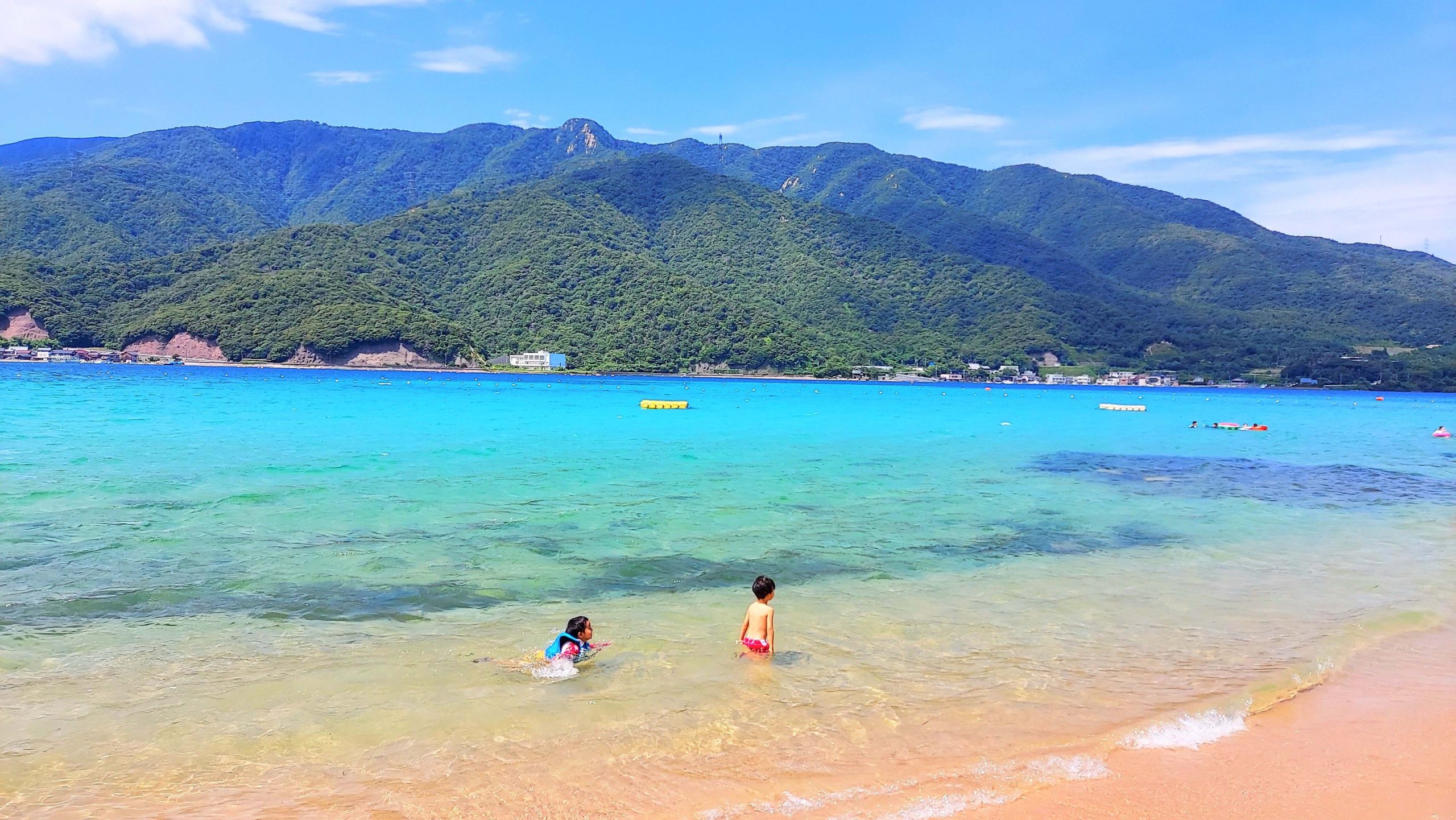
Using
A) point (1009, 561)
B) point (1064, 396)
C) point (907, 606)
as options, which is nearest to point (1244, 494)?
point (1009, 561)

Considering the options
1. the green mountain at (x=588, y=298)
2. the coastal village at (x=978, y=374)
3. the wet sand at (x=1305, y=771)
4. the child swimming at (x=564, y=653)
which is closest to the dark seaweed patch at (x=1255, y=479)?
the wet sand at (x=1305, y=771)

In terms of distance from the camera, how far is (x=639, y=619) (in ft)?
31.1

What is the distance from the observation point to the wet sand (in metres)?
5.20

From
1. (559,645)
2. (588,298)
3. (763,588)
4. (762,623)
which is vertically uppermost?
(588,298)

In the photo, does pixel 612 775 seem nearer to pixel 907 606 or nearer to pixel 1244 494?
pixel 907 606

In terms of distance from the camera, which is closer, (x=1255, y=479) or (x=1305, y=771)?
(x=1305, y=771)

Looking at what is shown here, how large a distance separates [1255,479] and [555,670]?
2417 cm

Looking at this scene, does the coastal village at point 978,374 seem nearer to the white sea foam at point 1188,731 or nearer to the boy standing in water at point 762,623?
the boy standing in water at point 762,623

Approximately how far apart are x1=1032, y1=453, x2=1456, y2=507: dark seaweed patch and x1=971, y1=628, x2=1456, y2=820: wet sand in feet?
48.5

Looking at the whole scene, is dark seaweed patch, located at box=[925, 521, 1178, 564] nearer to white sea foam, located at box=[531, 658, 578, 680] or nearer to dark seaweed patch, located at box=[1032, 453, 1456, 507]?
dark seaweed patch, located at box=[1032, 453, 1456, 507]

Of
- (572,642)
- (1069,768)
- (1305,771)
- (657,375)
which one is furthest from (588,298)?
(1305,771)

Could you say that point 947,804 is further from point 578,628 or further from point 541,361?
point 541,361

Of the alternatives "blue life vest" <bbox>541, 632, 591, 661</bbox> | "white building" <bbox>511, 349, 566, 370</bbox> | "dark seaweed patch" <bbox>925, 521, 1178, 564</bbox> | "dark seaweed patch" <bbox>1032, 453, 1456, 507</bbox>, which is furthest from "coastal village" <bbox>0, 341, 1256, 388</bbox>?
"blue life vest" <bbox>541, 632, 591, 661</bbox>

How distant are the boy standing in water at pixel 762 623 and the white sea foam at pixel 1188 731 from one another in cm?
311
